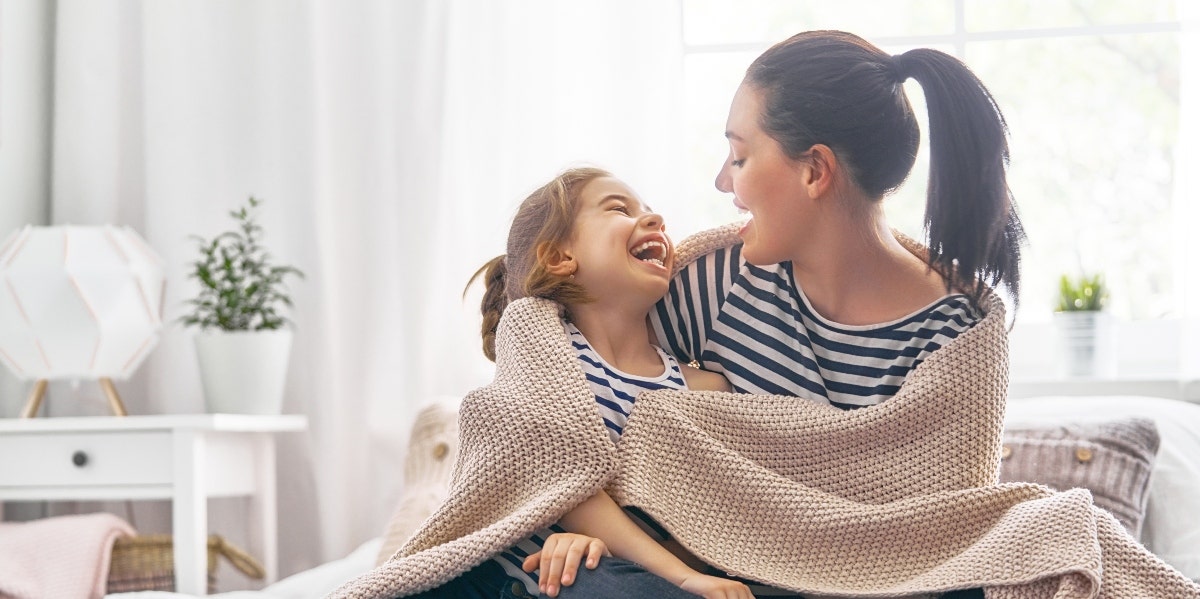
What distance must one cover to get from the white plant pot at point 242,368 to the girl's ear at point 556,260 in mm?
1225

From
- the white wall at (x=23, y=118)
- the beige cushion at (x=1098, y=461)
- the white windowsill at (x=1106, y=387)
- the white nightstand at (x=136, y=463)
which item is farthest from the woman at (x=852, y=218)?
the white wall at (x=23, y=118)

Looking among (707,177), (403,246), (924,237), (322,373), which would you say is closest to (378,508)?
(322,373)

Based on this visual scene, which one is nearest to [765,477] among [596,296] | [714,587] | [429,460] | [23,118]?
[714,587]

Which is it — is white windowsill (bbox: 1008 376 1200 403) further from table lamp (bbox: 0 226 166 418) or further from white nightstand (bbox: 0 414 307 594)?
table lamp (bbox: 0 226 166 418)

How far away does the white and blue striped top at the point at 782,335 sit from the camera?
1360 mm

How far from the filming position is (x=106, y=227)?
260 cm

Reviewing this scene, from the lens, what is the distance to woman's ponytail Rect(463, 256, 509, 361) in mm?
1528

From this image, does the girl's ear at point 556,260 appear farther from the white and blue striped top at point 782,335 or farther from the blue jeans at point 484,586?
the blue jeans at point 484,586

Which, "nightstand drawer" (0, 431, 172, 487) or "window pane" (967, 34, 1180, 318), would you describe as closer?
"nightstand drawer" (0, 431, 172, 487)

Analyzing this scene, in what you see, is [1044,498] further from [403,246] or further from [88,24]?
[88,24]

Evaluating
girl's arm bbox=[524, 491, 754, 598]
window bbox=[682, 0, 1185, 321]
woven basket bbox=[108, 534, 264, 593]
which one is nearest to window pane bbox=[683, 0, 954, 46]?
window bbox=[682, 0, 1185, 321]

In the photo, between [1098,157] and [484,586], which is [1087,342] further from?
[484,586]

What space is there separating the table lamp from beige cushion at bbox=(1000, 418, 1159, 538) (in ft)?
5.67

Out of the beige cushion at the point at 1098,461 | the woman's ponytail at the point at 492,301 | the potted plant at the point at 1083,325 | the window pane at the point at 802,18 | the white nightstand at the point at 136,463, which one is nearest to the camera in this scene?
the woman's ponytail at the point at 492,301
